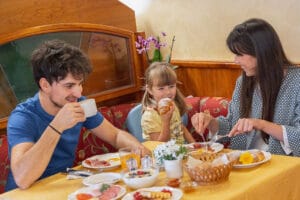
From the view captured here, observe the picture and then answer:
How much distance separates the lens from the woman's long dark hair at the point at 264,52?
7.55 feet

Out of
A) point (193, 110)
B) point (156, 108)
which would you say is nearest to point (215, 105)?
point (193, 110)

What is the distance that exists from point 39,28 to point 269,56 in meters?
1.39

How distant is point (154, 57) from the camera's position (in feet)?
12.1

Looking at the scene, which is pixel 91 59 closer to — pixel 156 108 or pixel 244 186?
pixel 156 108

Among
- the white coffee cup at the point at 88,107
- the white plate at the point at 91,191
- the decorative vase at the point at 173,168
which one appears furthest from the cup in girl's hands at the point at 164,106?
the white plate at the point at 91,191

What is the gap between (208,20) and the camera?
3.44 metres

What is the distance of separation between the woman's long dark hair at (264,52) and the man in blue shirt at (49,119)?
0.67 m

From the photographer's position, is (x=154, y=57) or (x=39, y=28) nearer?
(x=39, y=28)

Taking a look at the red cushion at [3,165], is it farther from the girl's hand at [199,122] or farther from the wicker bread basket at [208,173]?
the wicker bread basket at [208,173]

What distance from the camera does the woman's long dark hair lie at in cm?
230

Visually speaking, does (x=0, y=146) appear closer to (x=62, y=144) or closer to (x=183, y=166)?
(x=62, y=144)

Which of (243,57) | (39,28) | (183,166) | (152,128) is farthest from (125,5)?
(183,166)

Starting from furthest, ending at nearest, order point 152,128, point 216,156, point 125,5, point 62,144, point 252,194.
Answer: point 125,5
point 152,128
point 62,144
point 216,156
point 252,194

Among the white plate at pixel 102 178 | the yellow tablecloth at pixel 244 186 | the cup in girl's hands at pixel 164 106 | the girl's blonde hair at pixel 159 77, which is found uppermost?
the girl's blonde hair at pixel 159 77
